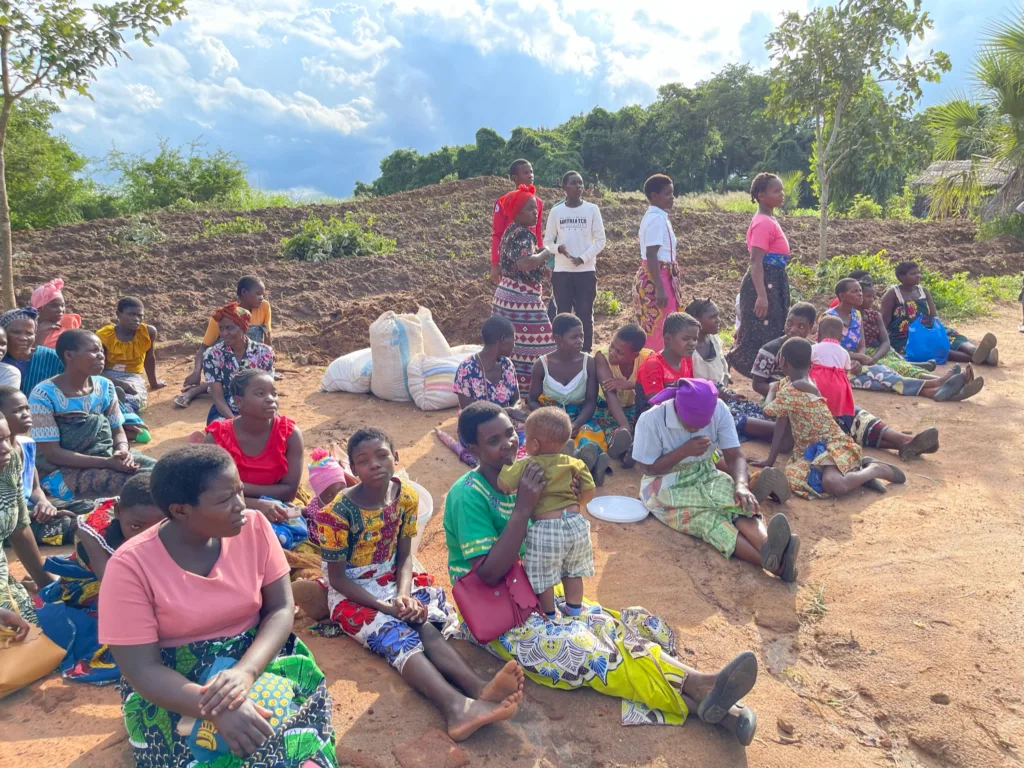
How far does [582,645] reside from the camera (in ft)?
8.91

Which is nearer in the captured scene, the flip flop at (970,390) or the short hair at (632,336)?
the short hair at (632,336)

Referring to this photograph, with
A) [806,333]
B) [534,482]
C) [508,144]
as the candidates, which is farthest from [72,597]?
[508,144]

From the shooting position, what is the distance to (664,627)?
2957 mm

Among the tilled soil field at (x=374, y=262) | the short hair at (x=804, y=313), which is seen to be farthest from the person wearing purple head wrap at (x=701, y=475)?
the tilled soil field at (x=374, y=262)

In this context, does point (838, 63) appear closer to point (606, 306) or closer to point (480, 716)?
point (606, 306)

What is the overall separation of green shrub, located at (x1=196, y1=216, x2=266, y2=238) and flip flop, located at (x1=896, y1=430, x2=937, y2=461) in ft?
37.5


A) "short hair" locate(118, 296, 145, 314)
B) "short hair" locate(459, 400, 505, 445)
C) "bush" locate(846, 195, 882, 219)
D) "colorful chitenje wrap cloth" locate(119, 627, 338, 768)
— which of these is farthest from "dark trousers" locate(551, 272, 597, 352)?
"bush" locate(846, 195, 882, 219)

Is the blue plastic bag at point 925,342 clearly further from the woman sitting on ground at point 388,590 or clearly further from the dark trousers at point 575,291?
the woman sitting on ground at point 388,590

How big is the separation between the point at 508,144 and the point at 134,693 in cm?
2614

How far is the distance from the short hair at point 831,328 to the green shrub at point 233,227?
10598 mm

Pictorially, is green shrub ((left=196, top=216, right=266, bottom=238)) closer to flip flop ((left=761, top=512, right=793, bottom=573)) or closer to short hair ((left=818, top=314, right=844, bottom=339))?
short hair ((left=818, top=314, right=844, bottom=339))

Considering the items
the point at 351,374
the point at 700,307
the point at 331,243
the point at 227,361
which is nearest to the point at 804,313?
the point at 700,307

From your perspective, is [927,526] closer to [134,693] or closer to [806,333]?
[806,333]

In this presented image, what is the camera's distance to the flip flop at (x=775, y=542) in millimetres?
3375
